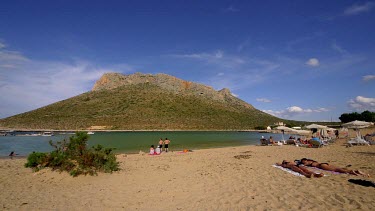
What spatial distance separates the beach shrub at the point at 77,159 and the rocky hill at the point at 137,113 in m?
57.2

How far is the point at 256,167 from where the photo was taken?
12.6m

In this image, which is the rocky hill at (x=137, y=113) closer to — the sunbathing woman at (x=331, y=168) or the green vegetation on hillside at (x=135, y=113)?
the green vegetation on hillside at (x=135, y=113)

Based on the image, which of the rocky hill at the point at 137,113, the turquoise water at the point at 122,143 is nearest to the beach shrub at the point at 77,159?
the turquoise water at the point at 122,143

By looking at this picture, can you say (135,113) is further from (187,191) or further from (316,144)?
(187,191)

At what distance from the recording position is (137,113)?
75625 mm

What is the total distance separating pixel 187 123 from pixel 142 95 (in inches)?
829

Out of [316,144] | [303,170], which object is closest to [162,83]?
[316,144]

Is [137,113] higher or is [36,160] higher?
[137,113]

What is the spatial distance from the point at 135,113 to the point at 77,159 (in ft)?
212

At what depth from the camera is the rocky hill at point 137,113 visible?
71.1 m

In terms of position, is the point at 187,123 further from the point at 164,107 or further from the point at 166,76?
the point at 166,76

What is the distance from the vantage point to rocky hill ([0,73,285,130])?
7112 centimetres

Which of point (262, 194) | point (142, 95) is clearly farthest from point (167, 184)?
point (142, 95)

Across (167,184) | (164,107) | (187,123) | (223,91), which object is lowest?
(167,184)
